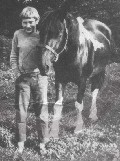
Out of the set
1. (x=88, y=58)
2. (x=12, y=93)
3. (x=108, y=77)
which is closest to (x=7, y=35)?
(x=12, y=93)

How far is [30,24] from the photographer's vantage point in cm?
167

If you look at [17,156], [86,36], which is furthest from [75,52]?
A: [17,156]

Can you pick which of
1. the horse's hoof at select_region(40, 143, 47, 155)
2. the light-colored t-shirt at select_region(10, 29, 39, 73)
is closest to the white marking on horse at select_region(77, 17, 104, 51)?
the light-colored t-shirt at select_region(10, 29, 39, 73)

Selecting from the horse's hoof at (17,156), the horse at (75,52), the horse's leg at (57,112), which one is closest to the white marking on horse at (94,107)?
the horse at (75,52)

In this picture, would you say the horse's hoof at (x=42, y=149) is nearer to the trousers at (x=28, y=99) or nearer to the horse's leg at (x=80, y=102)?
the trousers at (x=28, y=99)

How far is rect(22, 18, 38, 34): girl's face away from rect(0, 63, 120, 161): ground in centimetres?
19

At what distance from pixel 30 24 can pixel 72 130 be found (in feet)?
1.63

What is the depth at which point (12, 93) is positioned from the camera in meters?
1.74

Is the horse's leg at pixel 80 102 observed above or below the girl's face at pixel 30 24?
below

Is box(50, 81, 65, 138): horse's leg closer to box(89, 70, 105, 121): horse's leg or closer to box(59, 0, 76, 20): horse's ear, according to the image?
box(89, 70, 105, 121): horse's leg

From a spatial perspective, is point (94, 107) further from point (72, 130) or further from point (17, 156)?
point (17, 156)

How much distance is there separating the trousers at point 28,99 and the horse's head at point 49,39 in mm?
64

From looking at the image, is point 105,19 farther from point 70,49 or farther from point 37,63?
point 37,63

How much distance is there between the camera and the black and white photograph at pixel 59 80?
65.9 inches
